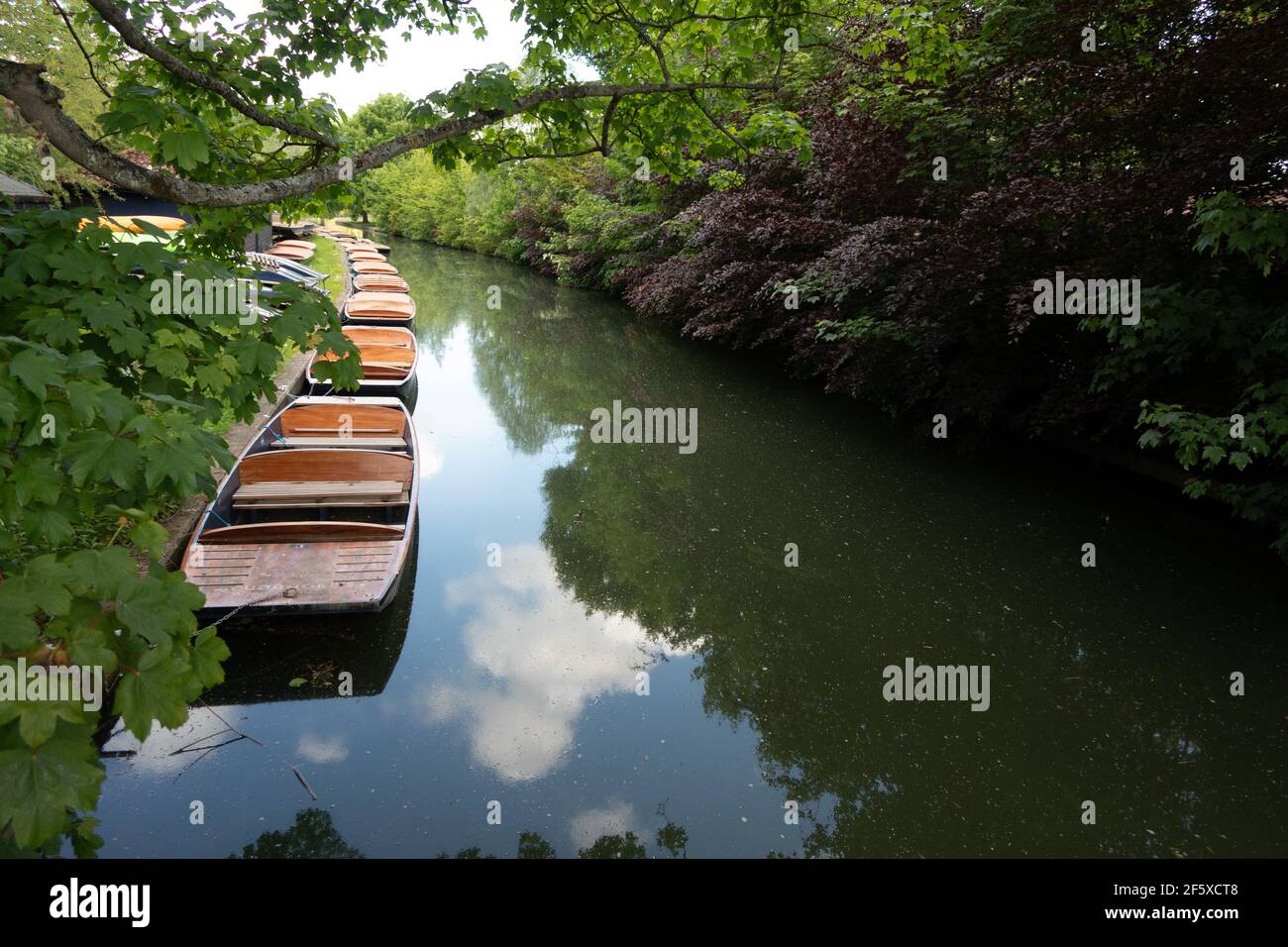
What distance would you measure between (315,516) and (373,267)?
16607mm

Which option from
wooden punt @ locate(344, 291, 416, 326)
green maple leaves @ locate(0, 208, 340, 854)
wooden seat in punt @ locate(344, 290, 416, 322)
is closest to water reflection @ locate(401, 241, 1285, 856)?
green maple leaves @ locate(0, 208, 340, 854)

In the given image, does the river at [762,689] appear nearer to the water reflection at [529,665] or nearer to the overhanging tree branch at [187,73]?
the water reflection at [529,665]

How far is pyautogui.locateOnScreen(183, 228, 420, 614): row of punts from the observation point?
16.1 ft

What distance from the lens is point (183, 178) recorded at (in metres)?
3.31

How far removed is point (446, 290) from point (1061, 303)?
22204mm

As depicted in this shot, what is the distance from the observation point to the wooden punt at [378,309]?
576 inches

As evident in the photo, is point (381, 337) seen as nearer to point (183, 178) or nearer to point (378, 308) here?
point (378, 308)

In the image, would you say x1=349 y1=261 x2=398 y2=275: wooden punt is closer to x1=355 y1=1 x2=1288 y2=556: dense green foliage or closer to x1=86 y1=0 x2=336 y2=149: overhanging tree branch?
x1=355 y1=1 x2=1288 y2=556: dense green foliage

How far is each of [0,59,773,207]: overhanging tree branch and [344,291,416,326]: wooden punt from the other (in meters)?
11.5

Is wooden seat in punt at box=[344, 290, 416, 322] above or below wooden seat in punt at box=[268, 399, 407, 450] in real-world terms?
above

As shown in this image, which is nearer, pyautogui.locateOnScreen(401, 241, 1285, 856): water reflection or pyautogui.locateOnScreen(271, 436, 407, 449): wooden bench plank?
pyautogui.locateOnScreen(401, 241, 1285, 856): water reflection

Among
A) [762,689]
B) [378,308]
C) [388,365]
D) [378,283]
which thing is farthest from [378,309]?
[762,689]

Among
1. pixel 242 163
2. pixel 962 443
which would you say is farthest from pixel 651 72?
pixel 962 443

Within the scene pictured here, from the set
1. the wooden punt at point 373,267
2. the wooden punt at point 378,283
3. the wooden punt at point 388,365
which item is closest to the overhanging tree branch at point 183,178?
the wooden punt at point 388,365
